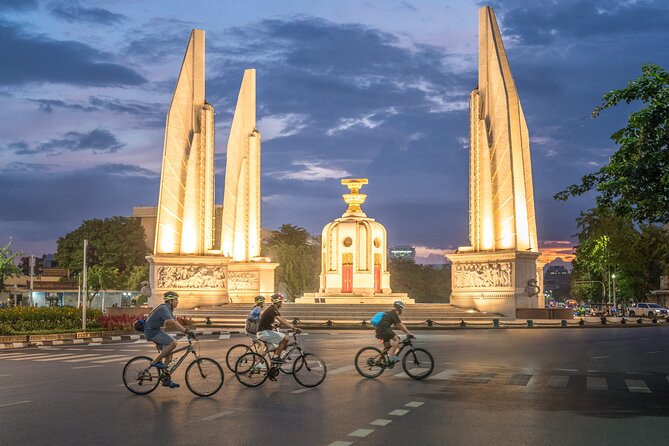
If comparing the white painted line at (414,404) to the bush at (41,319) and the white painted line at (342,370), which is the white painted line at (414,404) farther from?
the bush at (41,319)

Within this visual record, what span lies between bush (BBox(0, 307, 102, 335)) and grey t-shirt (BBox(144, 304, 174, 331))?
18.7 meters

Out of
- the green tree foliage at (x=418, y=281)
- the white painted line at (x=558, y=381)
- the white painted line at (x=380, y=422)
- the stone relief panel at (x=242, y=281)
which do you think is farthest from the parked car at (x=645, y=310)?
the white painted line at (x=380, y=422)

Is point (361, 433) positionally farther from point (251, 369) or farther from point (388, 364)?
point (388, 364)

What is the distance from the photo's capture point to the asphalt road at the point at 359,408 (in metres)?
9.64

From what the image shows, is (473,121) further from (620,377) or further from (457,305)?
(620,377)

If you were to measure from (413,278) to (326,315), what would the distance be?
61577mm

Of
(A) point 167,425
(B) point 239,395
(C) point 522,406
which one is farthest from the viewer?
(B) point 239,395

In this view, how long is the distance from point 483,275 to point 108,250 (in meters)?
52.3

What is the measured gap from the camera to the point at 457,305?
2215 inches

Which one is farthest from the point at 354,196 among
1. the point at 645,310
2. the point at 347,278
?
the point at 645,310

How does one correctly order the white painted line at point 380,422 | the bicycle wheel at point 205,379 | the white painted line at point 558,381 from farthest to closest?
the white painted line at point 558,381, the bicycle wheel at point 205,379, the white painted line at point 380,422

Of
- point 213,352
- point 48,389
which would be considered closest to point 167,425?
point 48,389

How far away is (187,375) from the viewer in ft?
43.5

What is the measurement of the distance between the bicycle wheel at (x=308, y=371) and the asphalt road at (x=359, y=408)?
0.31 m
